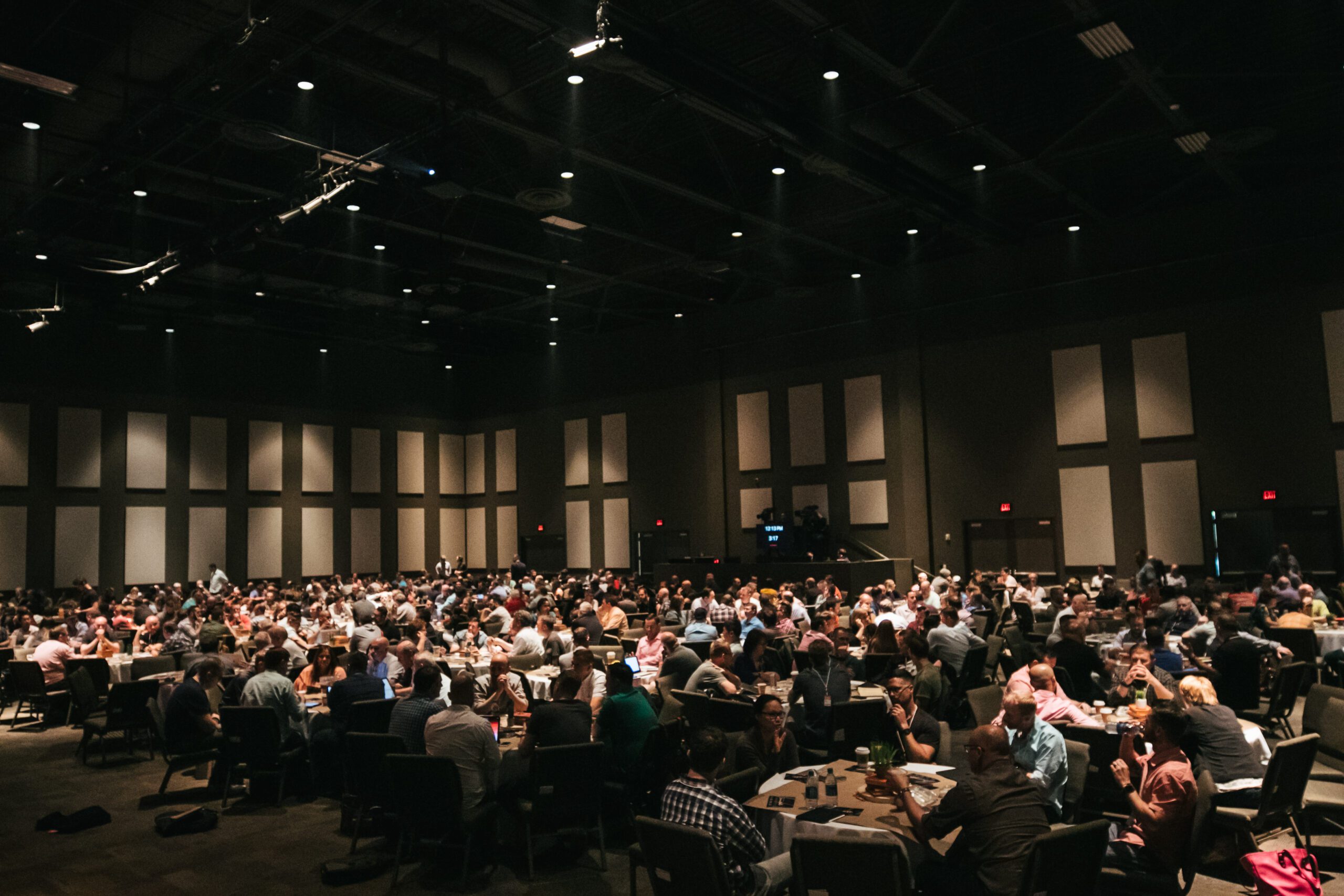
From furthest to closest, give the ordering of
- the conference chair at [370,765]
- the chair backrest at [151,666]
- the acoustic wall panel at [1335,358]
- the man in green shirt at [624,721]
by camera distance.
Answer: the acoustic wall panel at [1335,358]
the chair backrest at [151,666]
the man in green shirt at [624,721]
the conference chair at [370,765]

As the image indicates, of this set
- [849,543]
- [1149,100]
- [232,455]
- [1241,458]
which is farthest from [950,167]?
[232,455]

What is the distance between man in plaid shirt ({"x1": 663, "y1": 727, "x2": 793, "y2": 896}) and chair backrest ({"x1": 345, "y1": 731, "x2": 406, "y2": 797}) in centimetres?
260

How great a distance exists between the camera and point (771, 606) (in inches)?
461

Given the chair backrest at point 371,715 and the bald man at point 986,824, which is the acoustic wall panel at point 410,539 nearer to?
the chair backrest at point 371,715

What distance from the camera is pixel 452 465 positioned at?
28688 millimetres

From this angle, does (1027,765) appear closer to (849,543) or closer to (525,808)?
(525,808)

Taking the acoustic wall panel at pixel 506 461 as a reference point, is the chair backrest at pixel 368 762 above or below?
below

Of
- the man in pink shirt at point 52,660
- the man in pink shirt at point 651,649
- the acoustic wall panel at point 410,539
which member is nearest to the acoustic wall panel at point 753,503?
the acoustic wall panel at point 410,539

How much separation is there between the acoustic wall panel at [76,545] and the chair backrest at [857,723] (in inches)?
812

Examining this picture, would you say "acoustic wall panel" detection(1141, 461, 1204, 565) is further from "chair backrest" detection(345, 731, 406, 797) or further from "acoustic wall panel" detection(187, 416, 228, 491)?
"acoustic wall panel" detection(187, 416, 228, 491)

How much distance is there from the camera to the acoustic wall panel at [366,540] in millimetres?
25969

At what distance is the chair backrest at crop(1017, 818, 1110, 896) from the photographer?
3.36 meters

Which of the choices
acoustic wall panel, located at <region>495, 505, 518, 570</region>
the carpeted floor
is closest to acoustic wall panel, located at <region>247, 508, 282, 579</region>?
acoustic wall panel, located at <region>495, 505, 518, 570</region>

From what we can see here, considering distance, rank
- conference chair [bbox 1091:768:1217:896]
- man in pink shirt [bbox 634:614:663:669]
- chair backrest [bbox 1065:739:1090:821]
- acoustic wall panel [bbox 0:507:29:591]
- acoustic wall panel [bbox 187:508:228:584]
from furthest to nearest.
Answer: acoustic wall panel [bbox 187:508:228:584], acoustic wall panel [bbox 0:507:29:591], man in pink shirt [bbox 634:614:663:669], chair backrest [bbox 1065:739:1090:821], conference chair [bbox 1091:768:1217:896]
